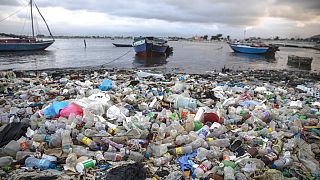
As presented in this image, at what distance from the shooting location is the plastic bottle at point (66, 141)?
3904 mm

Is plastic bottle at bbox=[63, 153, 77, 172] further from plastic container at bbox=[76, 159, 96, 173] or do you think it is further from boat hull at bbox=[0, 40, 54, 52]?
boat hull at bbox=[0, 40, 54, 52]

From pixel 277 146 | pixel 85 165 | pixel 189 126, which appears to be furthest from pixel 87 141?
pixel 277 146

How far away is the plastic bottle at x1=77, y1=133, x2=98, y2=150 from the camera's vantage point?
4.07m

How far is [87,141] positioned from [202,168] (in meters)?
1.89

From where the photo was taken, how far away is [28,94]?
7262 mm

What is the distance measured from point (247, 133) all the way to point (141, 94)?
367cm

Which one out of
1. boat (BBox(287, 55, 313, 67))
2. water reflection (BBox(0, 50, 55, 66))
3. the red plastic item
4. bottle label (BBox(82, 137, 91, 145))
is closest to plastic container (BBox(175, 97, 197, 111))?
the red plastic item

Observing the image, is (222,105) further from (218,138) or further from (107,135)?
(107,135)

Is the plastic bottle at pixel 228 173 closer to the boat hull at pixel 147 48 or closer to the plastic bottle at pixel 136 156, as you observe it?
the plastic bottle at pixel 136 156

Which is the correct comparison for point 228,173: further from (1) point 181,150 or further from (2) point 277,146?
(2) point 277,146

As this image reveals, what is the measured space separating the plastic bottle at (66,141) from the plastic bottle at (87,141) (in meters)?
0.16

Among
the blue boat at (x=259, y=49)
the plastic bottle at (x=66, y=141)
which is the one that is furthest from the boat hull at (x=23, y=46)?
the plastic bottle at (x=66, y=141)

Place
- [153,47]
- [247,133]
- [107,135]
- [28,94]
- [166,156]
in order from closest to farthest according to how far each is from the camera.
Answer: [166,156] < [107,135] < [247,133] < [28,94] < [153,47]

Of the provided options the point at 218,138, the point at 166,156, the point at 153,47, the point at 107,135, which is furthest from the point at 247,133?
the point at 153,47
